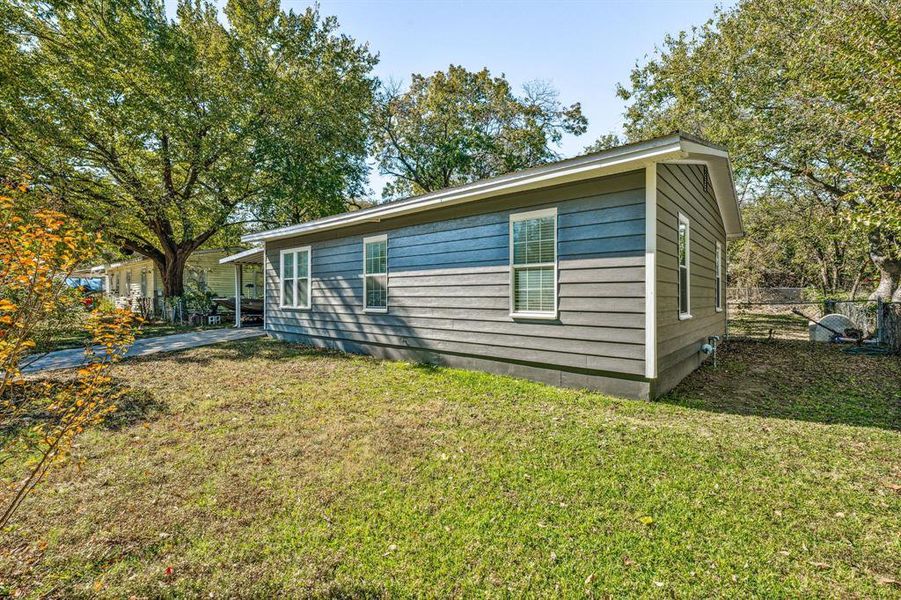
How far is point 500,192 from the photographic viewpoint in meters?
5.88

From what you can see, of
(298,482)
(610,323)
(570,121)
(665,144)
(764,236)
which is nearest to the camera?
(298,482)

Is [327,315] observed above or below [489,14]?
below

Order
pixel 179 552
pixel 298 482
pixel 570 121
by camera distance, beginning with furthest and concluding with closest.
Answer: pixel 570 121, pixel 298 482, pixel 179 552

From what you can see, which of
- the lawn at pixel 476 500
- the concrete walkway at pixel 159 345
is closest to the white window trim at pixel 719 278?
the lawn at pixel 476 500

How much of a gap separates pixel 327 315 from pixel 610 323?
21.3 feet

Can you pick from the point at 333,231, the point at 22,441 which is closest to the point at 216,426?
the point at 22,441

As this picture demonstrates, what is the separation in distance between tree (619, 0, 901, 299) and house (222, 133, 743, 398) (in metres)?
2.27

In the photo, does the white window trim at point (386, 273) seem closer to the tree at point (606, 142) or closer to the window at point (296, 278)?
the window at point (296, 278)

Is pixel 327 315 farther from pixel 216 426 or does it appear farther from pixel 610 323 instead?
pixel 610 323

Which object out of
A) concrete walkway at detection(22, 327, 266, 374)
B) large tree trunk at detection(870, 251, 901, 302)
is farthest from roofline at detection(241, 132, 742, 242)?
large tree trunk at detection(870, 251, 901, 302)

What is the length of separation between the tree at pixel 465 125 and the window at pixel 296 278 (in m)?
11.4

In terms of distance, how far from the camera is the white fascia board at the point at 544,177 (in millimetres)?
4398

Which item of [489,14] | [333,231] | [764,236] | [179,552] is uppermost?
[489,14]

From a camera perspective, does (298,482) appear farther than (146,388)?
No
